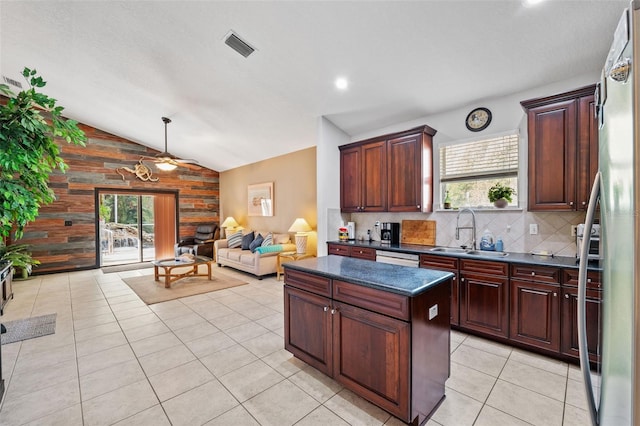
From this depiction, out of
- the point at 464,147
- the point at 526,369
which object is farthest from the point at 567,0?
the point at 526,369

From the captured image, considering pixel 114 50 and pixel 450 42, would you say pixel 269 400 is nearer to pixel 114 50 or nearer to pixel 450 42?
pixel 450 42

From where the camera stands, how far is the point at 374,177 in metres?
4.20

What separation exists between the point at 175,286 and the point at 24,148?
370cm

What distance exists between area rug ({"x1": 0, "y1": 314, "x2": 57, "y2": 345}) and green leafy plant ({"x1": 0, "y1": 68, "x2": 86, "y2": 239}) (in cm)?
188

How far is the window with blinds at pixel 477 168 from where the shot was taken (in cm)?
329

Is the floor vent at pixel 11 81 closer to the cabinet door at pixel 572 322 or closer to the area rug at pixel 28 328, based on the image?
the area rug at pixel 28 328

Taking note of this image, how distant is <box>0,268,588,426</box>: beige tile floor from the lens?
6.09 feet

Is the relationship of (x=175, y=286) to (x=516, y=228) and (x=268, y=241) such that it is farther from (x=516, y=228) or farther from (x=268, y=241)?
(x=516, y=228)

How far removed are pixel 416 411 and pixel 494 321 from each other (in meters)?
1.62

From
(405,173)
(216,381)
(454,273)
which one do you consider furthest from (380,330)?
(405,173)

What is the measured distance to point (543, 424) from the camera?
1.76 meters

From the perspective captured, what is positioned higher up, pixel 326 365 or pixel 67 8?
pixel 67 8

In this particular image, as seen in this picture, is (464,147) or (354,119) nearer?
(464,147)

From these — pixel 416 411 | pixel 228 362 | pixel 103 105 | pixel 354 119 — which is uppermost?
pixel 103 105
